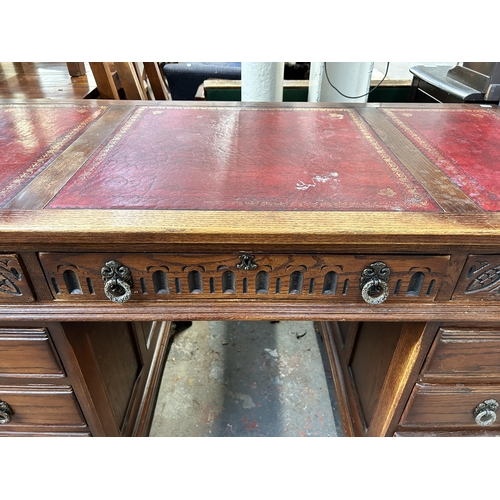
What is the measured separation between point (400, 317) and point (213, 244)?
0.34m

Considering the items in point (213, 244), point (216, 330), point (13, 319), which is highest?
point (213, 244)

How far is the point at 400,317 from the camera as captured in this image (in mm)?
642

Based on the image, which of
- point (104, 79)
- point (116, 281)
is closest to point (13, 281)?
point (116, 281)

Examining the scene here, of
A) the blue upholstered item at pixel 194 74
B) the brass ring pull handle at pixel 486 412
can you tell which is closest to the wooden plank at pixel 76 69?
the blue upholstered item at pixel 194 74

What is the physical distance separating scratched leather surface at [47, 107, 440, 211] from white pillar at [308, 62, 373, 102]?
64 cm

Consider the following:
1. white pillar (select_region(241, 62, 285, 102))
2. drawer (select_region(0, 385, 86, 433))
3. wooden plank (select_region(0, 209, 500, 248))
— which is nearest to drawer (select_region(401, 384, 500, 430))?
wooden plank (select_region(0, 209, 500, 248))

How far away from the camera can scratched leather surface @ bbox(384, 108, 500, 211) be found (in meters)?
0.66

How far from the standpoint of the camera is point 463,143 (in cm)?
81

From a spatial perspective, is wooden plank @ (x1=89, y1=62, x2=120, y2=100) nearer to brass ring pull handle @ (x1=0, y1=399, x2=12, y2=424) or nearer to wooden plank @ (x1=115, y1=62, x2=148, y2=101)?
wooden plank @ (x1=115, y1=62, x2=148, y2=101)

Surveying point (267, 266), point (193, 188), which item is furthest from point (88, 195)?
point (267, 266)

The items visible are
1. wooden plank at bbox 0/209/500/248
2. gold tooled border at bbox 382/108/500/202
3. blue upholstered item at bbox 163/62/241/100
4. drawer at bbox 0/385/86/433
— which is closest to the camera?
wooden plank at bbox 0/209/500/248

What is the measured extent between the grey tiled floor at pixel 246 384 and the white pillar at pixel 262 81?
86cm

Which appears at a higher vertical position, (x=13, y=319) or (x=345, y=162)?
(x=345, y=162)

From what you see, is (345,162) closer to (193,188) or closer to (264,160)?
(264,160)
